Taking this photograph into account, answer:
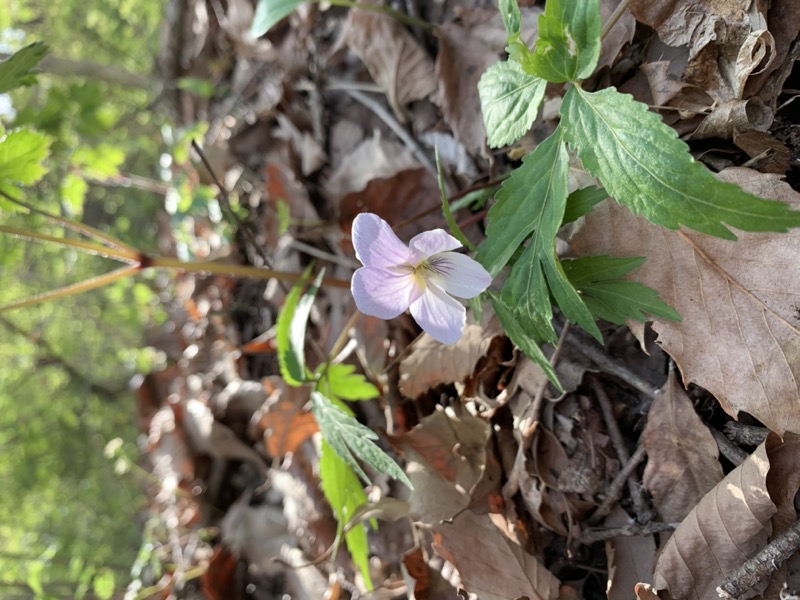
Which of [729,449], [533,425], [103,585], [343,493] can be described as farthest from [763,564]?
[103,585]

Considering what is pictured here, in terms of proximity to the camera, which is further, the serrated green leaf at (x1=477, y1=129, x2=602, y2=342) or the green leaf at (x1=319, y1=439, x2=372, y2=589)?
the green leaf at (x1=319, y1=439, x2=372, y2=589)

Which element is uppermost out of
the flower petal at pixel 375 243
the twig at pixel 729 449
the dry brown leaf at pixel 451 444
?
the flower petal at pixel 375 243

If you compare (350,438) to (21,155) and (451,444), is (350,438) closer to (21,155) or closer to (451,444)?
(451,444)

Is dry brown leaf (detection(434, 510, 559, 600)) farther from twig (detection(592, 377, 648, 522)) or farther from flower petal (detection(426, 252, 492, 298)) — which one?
flower petal (detection(426, 252, 492, 298))

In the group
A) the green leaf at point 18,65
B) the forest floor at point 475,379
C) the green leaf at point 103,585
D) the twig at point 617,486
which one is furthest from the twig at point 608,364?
the green leaf at point 103,585

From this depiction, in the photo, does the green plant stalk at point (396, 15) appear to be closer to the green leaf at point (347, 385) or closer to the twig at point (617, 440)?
the green leaf at point (347, 385)

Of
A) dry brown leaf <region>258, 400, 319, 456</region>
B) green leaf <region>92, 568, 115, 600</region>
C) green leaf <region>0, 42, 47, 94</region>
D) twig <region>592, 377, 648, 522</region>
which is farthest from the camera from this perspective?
green leaf <region>92, 568, 115, 600</region>

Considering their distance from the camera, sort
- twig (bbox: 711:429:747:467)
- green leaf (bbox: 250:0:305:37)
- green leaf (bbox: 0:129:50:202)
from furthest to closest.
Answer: green leaf (bbox: 250:0:305:37)
green leaf (bbox: 0:129:50:202)
twig (bbox: 711:429:747:467)

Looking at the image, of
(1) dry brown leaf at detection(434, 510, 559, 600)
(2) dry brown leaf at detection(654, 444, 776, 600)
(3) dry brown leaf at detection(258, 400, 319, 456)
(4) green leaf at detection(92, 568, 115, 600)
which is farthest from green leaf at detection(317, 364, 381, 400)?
(4) green leaf at detection(92, 568, 115, 600)
